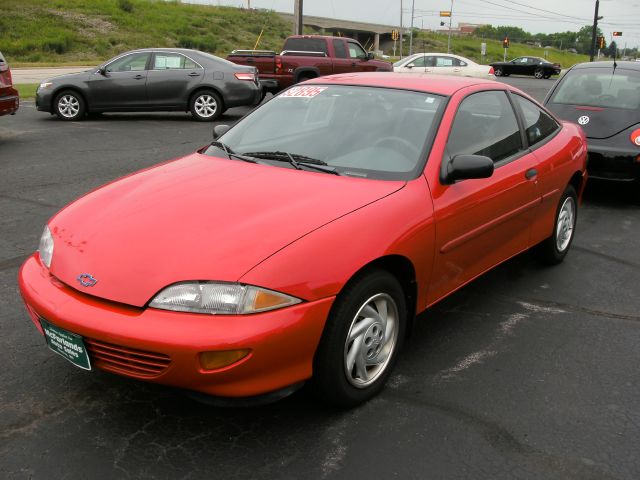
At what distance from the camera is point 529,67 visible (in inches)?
1845

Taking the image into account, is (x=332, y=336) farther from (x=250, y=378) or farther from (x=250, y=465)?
(x=250, y=465)

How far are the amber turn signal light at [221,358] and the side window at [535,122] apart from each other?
3.03m

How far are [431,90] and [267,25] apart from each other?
63.2 m

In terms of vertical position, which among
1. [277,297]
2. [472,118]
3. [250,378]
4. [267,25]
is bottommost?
[250,378]

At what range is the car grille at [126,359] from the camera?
2.64 metres

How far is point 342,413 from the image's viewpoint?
3125 mm

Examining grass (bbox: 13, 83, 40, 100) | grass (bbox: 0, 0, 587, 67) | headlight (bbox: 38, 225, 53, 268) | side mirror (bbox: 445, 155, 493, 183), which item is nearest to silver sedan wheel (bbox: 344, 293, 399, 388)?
side mirror (bbox: 445, 155, 493, 183)

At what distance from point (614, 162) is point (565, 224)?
7.77ft

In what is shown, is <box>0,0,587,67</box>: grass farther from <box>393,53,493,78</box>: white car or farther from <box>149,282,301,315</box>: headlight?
<box>149,282,301,315</box>: headlight

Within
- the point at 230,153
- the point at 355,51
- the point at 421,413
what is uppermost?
the point at 355,51

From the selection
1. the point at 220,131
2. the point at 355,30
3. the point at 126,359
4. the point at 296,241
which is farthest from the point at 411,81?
the point at 355,30

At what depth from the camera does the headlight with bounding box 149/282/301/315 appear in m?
2.64

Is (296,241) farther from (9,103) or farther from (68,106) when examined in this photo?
(68,106)

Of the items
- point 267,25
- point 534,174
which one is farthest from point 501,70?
point 534,174
